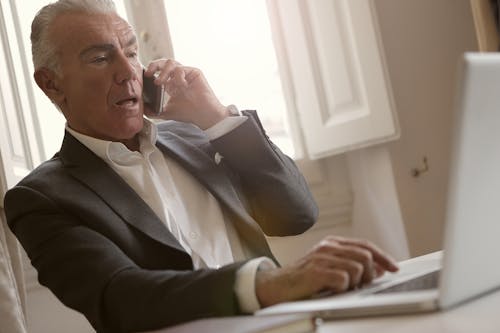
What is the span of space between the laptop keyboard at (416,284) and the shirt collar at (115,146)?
3.30ft

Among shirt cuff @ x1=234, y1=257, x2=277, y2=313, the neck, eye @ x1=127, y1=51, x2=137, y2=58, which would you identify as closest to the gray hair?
eye @ x1=127, y1=51, x2=137, y2=58

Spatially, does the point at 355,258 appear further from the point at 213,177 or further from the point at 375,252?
the point at 213,177

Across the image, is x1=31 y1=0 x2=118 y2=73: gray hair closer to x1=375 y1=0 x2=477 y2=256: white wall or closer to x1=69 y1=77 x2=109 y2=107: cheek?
x1=69 y1=77 x2=109 y2=107: cheek

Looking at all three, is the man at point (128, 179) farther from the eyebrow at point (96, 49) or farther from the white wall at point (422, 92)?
the white wall at point (422, 92)

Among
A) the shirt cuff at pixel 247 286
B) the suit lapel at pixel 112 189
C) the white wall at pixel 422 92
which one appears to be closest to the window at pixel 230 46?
the white wall at pixel 422 92

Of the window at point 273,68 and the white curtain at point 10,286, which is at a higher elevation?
the window at point 273,68

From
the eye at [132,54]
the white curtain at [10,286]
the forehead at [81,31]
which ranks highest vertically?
the forehead at [81,31]

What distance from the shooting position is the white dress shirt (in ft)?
5.90

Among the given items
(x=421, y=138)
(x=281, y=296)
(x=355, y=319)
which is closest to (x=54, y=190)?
(x=281, y=296)

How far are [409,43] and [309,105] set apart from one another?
0.40m

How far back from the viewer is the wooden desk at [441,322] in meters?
0.68

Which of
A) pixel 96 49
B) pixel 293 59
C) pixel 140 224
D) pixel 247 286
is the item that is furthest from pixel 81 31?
pixel 293 59

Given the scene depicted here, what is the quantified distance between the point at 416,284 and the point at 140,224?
2.76 ft

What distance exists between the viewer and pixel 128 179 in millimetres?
1807
